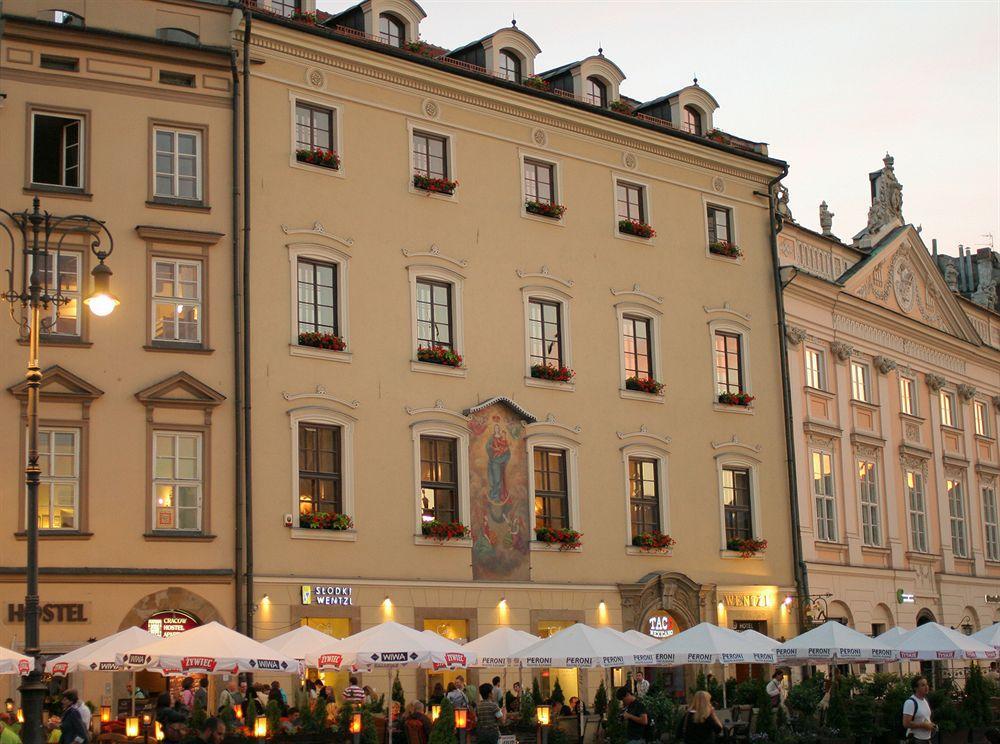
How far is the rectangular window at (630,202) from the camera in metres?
41.2

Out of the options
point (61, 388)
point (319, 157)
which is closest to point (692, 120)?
point (319, 157)

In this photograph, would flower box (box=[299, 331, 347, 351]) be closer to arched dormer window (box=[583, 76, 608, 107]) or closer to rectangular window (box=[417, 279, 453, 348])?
rectangular window (box=[417, 279, 453, 348])

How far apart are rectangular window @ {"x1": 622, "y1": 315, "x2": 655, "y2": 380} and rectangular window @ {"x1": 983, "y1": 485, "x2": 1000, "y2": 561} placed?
21.1 metres

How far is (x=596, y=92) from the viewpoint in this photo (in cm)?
4162

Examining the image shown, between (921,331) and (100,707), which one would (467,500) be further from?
(921,331)

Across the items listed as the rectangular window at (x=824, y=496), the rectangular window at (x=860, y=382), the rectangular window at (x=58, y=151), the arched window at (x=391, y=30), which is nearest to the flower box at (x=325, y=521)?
the rectangular window at (x=58, y=151)

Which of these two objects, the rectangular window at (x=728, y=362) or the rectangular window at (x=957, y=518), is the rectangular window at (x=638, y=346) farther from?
the rectangular window at (x=957, y=518)

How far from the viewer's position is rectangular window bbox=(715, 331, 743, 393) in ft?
141

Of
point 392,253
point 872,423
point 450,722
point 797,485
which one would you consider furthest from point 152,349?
point 872,423

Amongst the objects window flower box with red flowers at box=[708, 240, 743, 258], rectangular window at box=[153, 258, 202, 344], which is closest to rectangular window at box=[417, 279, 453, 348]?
rectangular window at box=[153, 258, 202, 344]

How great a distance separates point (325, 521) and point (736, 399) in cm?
1417

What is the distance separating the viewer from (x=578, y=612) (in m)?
37.6

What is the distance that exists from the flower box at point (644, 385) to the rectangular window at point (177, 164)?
12578 mm

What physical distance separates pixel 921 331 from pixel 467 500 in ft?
75.9
